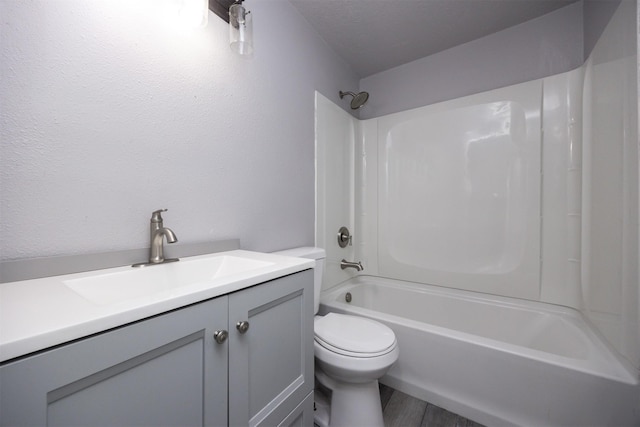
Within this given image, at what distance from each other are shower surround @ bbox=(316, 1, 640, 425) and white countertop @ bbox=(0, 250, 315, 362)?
1.24m

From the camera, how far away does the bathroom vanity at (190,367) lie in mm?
395

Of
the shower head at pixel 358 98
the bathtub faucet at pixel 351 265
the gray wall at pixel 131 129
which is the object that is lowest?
the bathtub faucet at pixel 351 265

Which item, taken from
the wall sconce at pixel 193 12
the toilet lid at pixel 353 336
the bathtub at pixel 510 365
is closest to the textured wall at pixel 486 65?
the bathtub at pixel 510 365

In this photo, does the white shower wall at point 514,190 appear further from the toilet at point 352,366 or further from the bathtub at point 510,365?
the toilet at point 352,366

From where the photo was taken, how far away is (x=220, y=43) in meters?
1.18

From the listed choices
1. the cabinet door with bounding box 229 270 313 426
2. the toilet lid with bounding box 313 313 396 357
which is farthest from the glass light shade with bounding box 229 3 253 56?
the toilet lid with bounding box 313 313 396 357

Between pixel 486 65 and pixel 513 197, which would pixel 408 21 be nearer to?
pixel 486 65

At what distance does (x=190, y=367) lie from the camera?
0.58 meters

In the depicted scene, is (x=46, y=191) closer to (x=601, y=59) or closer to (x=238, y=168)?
(x=238, y=168)

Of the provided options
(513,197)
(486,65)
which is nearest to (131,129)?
(513,197)

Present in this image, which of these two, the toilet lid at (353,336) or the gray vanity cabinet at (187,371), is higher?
the gray vanity cabinet at (187,371)

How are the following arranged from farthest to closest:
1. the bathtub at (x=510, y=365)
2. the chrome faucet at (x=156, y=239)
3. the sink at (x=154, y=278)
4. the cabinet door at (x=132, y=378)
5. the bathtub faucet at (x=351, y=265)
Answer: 1. the bathtub faucet at (x=351, y=265)
2. the bathtub at (x=510, y=365)
3. the chrome faucet at (x=156, y=239)
4. the sink at (x=154, y=278)
5. the cabinet door at (x=132, y=378)

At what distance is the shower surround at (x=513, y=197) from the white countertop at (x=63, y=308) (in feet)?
4.07

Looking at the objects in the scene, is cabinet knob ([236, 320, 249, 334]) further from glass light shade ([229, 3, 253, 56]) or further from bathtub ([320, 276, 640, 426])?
glass light shade ([229, 3, 253, 56])
